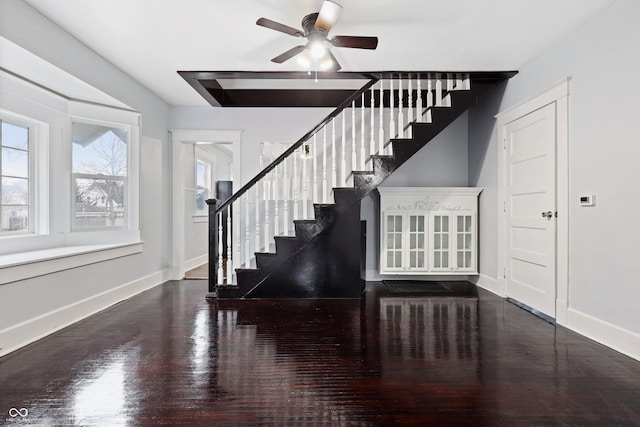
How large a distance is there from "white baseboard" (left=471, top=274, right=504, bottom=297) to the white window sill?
463 cm

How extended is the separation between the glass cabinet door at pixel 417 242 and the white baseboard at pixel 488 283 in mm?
810

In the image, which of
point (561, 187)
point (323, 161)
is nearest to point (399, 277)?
point (323, 161)

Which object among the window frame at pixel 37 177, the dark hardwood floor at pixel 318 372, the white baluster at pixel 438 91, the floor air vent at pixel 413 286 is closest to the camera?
the dark hardwood floor at pixel 318 372

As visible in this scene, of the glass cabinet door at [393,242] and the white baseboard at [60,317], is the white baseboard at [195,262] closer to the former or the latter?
the white baseboard at [60,317]

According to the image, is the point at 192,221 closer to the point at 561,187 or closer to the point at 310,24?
the point at 310,24

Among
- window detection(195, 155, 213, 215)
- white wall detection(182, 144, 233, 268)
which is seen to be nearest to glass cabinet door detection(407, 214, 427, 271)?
white wall detection(182, 144, 233, 268)

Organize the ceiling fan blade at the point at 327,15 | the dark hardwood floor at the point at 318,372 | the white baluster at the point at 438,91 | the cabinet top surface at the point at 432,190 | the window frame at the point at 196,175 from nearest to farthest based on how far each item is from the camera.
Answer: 1. the dark hardwood floor at the point at 318,372
2. the ceiling fan blade at the point at 327,15
3. the white baluster at the point at 438,91
4. the cabinet top surface at the point at 432,190
5. the window frame at the point at 196,175

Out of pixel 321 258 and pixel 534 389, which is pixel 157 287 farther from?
pixel 534 389

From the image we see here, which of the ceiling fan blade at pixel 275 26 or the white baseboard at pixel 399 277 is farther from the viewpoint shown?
the white baseboard at pixel 399 277

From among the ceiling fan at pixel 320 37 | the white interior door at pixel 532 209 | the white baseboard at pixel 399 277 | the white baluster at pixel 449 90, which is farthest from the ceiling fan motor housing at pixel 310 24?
A: the white baseboard at pixel 399 277

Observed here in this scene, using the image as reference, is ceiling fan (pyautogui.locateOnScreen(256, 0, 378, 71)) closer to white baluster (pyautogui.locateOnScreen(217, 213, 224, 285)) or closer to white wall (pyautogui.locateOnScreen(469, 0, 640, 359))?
white wall (pyautogui.locateOnScreen(469, 0, 640, 359))

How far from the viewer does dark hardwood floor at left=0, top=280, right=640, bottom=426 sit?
65.2 inches

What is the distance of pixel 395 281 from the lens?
4617mm

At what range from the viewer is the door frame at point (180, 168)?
474cm
